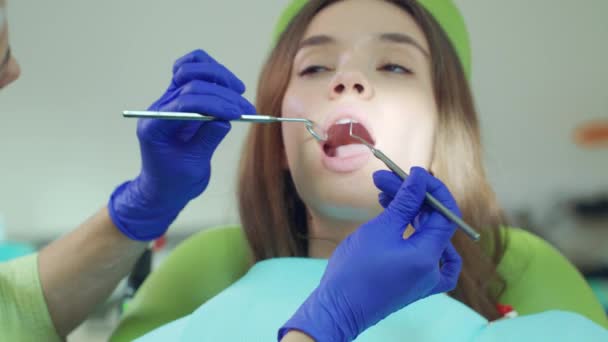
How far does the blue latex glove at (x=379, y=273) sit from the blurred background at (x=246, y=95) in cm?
89

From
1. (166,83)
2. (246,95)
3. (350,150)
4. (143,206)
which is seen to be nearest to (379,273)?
(350,150)

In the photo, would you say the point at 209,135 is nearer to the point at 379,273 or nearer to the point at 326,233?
the point at 326,233

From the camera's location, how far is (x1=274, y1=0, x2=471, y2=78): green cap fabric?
1.13 m

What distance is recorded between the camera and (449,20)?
1.14m

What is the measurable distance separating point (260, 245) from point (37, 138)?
84 cm

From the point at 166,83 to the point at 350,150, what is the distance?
0.82 meters

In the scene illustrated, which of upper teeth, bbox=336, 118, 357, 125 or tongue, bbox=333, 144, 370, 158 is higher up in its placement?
upper teeth, bbox=336, 118, 357, 125

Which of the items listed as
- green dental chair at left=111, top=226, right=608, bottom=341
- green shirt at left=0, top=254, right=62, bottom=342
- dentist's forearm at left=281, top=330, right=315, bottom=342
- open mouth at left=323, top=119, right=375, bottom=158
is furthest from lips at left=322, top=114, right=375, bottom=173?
green shirt at left=0, top=254, right=62, bottom=342

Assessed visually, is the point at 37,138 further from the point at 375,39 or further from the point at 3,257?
the point at 375,39

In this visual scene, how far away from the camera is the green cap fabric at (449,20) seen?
3.69 ft

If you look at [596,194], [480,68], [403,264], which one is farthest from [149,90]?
[596,194]

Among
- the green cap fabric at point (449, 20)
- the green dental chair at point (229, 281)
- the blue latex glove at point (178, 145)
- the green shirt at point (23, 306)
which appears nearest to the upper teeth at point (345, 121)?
the blue latex glove at point (178, 145)

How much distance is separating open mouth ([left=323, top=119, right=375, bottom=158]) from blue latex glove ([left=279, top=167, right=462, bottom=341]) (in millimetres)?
207

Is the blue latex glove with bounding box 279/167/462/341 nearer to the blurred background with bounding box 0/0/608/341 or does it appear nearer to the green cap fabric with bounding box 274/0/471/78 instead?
the green cap fabric with bounding box 274/0/471/78
